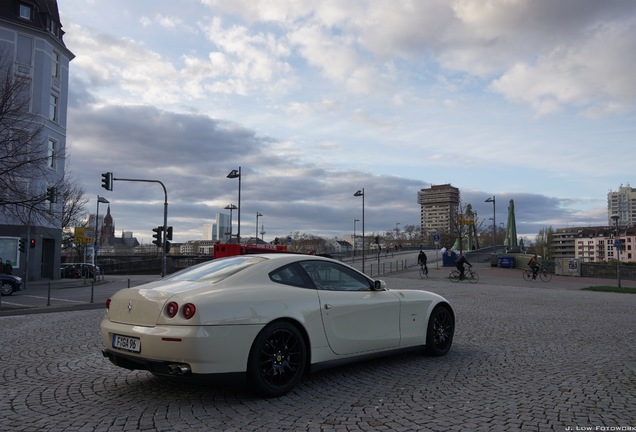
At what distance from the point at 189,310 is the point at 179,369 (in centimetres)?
53

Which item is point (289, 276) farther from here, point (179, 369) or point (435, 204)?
point (435, 204)

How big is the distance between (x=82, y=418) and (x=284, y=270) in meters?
2.36

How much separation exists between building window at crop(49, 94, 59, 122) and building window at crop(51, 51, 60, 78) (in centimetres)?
189

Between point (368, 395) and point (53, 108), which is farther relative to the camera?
point (53, 108)

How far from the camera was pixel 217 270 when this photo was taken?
573 cm

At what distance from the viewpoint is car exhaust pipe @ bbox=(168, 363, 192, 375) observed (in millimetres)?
4652

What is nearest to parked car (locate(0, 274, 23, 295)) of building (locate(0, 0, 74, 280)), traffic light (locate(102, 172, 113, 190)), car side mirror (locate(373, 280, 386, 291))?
traffic light (locate(102, 172, 113, 190))

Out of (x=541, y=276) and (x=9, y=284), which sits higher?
(x=541, y=276)

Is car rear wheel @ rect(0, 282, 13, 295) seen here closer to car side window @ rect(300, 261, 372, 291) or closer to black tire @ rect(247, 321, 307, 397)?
car side window @ rect(300, 261, 372, 291)

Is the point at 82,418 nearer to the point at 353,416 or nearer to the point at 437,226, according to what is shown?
the point at 353,416

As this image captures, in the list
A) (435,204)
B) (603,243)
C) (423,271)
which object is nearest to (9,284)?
(423,271)

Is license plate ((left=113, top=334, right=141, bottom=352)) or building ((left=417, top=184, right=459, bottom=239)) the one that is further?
building ((left=417, top=184, right=459, bottom=239))

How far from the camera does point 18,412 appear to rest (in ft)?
15.4

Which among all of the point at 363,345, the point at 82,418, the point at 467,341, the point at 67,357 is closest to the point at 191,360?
the point at 82,418
